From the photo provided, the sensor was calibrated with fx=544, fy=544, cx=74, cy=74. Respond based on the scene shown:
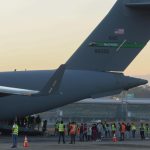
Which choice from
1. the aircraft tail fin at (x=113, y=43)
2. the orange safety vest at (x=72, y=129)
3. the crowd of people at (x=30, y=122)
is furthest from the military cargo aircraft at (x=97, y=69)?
the orange safety vest at (x=72, y=129)

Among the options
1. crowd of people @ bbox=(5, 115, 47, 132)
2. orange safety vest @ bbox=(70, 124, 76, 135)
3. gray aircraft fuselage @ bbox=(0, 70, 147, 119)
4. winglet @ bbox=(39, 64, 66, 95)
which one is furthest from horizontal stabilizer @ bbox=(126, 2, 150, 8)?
crowd of people @ bbox=(5, 115, 47, 132)

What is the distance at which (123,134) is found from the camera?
28266mm

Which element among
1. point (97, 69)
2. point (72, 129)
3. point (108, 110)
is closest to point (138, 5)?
point (97, 69)

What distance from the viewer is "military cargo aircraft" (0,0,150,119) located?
26.8 meters

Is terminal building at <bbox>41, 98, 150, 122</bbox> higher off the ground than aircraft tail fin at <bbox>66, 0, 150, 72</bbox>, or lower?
higher

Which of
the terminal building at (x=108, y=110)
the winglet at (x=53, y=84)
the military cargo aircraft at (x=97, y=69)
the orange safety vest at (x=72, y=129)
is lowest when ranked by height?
the orange safety vest at (x=72, y=129)

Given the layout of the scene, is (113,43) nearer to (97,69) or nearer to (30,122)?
(97,69)

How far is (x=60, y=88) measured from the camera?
2694 centimetres

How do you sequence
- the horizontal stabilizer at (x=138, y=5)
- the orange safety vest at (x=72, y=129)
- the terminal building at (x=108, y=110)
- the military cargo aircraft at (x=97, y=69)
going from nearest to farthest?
1. the orange safety vest at (x=72, y=129)
2. the horizontal stabilizer at (x=138, y=5)
3. the military cargo aircraft at (x=97, y=69)
4. the terminal building at (x=108, y=110)

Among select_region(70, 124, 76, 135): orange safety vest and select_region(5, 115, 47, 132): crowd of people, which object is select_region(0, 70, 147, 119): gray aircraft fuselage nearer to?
select_region(5, 115, 47, 132): crowd of people

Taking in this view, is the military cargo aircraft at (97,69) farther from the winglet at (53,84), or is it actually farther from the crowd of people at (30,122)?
the winglet at (53,84)

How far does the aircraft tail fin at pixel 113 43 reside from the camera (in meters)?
27.7

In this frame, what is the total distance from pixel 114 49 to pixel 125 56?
66 centimetres

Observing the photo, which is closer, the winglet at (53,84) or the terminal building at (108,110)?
the winglet at (53,84)
